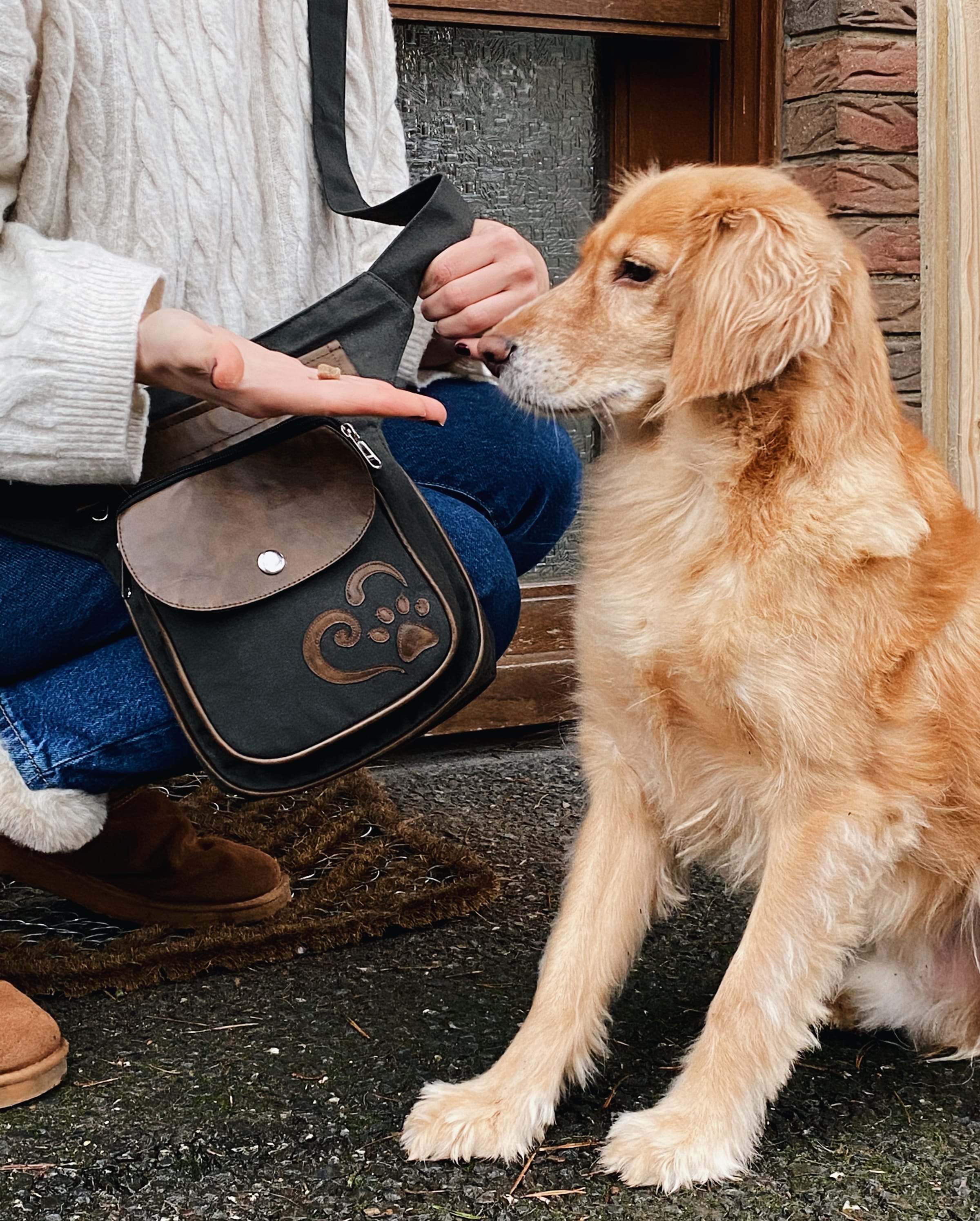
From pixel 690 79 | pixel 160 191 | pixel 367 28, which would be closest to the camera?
pixel 160 191

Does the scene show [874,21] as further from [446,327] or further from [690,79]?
[446,327]

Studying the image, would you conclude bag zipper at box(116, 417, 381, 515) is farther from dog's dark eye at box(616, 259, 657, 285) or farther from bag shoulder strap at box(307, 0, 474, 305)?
dog's dark eye at box(616, 259, 657, 285)

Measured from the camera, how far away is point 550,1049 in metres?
1.66

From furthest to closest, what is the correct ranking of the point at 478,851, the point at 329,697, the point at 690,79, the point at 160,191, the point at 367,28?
the point at 690,79 → the point at 478,851 → the point at 367,28 → the point at 160,191 → the point at 329,697

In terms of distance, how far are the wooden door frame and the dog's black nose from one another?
141cm

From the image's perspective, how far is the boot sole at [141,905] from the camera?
2.22m

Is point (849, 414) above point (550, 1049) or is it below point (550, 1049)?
above

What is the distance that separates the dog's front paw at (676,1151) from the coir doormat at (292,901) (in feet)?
2.42

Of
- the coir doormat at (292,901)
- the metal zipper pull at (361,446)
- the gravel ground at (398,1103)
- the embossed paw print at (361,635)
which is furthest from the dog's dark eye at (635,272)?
Answer: the gravel ground at (398,1103)

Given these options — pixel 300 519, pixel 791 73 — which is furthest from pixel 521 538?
pixel 791 73

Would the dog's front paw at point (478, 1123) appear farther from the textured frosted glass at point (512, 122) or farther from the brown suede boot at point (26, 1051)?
the textured frosted glass at point (512, 122)

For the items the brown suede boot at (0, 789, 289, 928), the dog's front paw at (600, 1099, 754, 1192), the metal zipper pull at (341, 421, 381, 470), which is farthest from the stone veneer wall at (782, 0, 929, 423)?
the dog's front paw at (600, 1099, 754, 1192)

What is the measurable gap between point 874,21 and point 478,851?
2.09 metres

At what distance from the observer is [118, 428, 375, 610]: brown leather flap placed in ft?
5.61
